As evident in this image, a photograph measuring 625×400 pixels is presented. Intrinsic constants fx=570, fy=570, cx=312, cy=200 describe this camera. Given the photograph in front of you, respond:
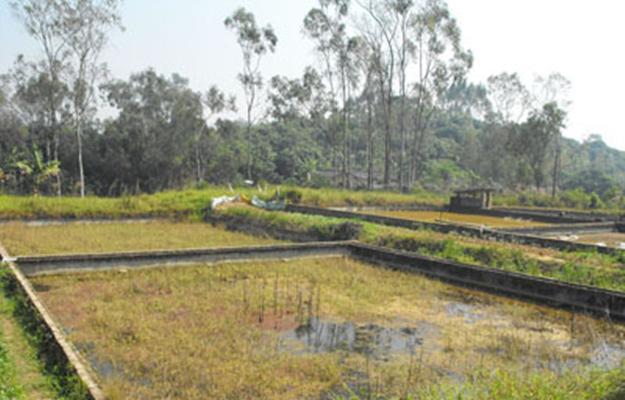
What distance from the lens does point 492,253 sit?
34.8ft

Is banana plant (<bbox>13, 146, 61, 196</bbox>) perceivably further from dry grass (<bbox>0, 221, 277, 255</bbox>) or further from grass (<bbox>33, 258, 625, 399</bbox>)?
grass (<bbox>33, 258, 625, 399</bbox>)

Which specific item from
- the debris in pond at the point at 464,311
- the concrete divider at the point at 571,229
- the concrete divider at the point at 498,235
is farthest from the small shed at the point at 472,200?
the debris in pond at the point at 464,311

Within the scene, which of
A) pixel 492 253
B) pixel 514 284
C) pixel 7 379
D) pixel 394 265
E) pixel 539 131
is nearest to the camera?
pixel 7 379

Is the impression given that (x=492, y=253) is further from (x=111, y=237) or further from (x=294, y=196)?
(x=294, y=196)

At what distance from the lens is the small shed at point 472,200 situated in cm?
2250

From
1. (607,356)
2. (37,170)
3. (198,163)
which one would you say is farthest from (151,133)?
(607,356)

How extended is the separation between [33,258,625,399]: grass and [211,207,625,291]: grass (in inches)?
51.6

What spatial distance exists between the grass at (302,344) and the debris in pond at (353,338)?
0.06 meters

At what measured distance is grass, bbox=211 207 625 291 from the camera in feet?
30.0

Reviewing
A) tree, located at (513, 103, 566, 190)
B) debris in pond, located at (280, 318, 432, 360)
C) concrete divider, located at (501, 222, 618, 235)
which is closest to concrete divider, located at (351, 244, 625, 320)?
debris in pond, located at (280, 318, 432, 360)

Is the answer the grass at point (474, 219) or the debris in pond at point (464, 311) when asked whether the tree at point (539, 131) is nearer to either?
the grass at point (474, 219)

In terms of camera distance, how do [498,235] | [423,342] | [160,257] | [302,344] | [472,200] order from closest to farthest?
1. [302,344]
2. [423,342]
3. [160,257]
4. [498,235]
5. [472,200]

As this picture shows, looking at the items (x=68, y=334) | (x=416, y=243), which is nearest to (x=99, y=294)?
(x=68, y=334)

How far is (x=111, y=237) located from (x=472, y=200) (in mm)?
14398
